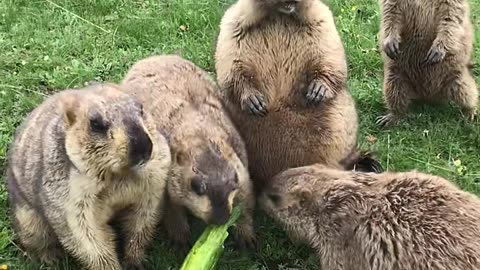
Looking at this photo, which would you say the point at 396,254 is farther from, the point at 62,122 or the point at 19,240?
the point at 19,240

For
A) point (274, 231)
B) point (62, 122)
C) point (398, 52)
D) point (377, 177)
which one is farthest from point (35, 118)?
point (398, 52)

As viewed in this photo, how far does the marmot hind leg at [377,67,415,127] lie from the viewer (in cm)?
744

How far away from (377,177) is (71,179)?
6.26ft

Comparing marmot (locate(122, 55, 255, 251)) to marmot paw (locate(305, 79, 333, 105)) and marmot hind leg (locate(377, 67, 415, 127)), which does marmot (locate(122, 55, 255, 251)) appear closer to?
marmot paw (locate(305, 79, 333, 105))

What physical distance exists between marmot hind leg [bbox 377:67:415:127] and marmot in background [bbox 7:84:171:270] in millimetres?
2749

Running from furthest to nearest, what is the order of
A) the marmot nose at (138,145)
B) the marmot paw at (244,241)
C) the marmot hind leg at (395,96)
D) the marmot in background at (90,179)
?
1. the marmot hind leg at (395,96)
2. the marmot paw at (244,241)
3. the marmot in background at (90,179)
4. the marmot nose at (138,145)

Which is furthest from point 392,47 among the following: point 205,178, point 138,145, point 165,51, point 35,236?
point 35,236

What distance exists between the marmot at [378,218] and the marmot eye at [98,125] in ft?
4.57

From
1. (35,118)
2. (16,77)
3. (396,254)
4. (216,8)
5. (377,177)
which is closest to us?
(396,254)

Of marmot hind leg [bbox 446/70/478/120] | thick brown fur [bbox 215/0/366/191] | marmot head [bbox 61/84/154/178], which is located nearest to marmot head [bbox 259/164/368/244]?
thick brown fur [bbox 215/0/366/191]

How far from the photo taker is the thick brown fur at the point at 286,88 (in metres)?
6.13

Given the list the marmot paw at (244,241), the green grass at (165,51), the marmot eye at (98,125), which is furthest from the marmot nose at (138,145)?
the marmot paw at (244,241)

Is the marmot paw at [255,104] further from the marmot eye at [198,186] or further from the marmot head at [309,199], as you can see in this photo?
the marmot eye at [198,186]

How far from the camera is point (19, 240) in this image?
5863 millimetres
